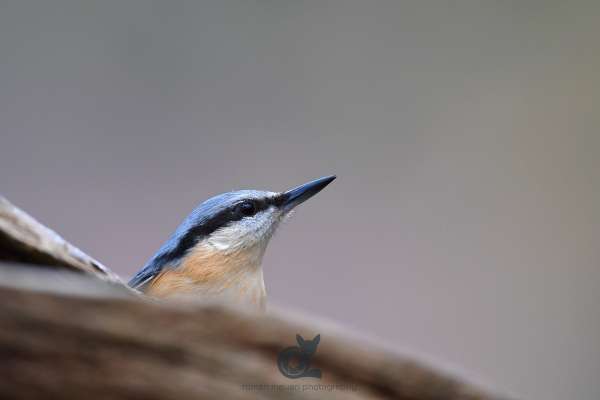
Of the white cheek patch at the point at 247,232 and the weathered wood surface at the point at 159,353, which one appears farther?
the white cheek patch at the point at 247,232

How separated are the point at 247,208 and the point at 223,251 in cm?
19

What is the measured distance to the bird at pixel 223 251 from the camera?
60.6 inches

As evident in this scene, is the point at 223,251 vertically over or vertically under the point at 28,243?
over

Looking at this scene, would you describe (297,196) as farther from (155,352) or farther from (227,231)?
(155,352)

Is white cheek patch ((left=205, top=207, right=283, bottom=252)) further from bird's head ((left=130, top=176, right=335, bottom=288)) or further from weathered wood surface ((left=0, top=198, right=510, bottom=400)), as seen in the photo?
weathered wood surface ((left=0, top=198, right=510, bottom=400))

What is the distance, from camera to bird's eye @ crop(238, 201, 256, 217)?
181cm

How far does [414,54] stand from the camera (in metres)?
3.36

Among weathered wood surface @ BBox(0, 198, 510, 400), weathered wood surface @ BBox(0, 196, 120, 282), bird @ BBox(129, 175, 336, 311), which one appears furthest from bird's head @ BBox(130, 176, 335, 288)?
weathered wood surface @ BBox(0, 198, 510, 400)

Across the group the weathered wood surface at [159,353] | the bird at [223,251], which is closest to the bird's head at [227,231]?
the bird at [223,251]

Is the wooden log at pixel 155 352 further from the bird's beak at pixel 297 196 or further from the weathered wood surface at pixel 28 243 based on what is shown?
the bird's beak at pixel 297 196

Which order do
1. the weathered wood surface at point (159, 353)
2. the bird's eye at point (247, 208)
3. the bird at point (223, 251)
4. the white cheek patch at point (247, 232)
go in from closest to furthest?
the weathered wood surface at point (159, 353)
the bird at point (223, 251)
the white cheek patch at point (247, 232)
the bird's eye at point (247, 208)

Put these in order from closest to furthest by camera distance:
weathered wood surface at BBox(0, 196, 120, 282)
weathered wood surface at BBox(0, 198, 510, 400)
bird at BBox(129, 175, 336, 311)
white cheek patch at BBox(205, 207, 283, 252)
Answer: weathered wood surface at BBox(0, 198, 510, 400) → weathered wood surface at BBox(0, 196, 120, 282) → bird at BBox(129, 175, 336, 311) → white cheek patch at BBox(205, 207, 283, 252)

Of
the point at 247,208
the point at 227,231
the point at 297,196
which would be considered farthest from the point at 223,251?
the point at 297,196

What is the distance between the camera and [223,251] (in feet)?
5.45
